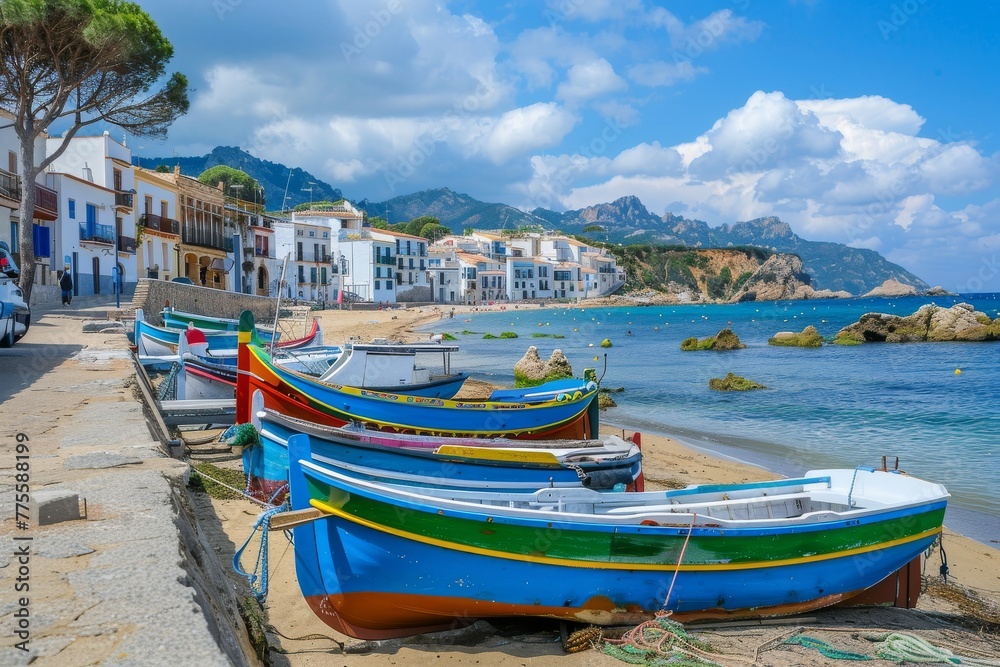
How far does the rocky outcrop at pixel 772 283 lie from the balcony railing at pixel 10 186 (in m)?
126

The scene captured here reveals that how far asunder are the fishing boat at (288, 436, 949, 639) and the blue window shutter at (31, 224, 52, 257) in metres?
28.4

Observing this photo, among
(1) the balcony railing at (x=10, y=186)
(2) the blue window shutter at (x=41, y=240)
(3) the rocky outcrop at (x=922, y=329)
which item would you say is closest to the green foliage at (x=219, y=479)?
(1) the balcony railing at (x=10, y=186)

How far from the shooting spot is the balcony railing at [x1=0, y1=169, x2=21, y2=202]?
2540 cm

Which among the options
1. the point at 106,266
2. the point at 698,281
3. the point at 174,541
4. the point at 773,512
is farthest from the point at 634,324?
the point at 698,281

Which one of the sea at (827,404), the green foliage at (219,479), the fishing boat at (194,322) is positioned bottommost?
the sea at (827,404)

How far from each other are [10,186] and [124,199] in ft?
34.4

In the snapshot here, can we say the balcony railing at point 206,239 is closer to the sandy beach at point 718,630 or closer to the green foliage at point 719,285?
the sandy beach at point 718,630

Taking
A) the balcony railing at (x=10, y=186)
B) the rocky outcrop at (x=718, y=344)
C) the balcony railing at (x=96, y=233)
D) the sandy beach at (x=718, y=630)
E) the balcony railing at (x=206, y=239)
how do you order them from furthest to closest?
the balcony railing at (x=206, y=239)
the rocky outcrop at (x=718, y=344)
the balcony railing at (x=96, y=233)
the balcony railing at (x=10, y=186)
the sandy beach at (x=718, y=630)

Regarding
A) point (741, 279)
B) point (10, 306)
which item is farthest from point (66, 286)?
point (741, 279)

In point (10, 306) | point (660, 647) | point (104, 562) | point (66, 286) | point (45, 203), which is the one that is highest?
point (45, 203)

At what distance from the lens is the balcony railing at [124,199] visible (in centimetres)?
3609

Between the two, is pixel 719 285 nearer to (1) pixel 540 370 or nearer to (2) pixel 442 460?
(1) pixel 540 370

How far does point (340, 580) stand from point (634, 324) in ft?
205

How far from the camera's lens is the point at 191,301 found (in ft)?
96.3
